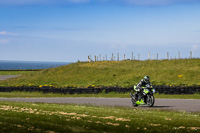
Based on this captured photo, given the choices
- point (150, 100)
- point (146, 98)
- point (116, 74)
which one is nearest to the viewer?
point (150, 100)

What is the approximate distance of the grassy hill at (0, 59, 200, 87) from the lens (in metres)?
44.5

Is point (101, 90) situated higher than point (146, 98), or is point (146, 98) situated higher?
point (146, 98)

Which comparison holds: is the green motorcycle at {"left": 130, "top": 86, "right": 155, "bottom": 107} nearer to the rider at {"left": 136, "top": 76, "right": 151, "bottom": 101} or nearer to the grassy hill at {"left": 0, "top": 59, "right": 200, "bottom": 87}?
the rider at {"left": 136, "top": 76, "right": 151, "bottom": 101}

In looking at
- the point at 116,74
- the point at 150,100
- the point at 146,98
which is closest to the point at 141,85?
the point at 146,98

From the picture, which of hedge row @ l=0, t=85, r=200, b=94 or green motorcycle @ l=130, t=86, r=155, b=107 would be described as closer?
green motorcycle @ l=130, t=86, r=155, b=107

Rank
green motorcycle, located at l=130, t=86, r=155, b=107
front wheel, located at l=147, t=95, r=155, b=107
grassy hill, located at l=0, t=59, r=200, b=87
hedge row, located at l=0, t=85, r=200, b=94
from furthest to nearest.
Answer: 1. grassy hill, located at l=0, t=59, r=200, b=87
2. hedge row, located at l=0, t=85, r=200, b=94
3. front wheel, located at l=147, t=95, r=155, b=107
4. green motorcycle, located at l=130, t=86, r=155, b=107

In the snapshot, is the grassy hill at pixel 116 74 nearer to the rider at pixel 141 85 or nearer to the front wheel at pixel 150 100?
the rider at pixel 141 85

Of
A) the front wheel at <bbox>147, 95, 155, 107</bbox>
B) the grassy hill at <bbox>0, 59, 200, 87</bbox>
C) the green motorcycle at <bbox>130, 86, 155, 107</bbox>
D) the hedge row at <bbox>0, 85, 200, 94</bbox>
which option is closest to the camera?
the green motorcycle at <bbox>130, 86, 155, 107</bbox>

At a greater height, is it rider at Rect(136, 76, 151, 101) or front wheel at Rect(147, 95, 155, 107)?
rider at Rect(136, 76, 151, 101)

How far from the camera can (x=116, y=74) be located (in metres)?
50.5

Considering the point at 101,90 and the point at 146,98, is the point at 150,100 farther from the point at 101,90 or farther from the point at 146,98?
the point at 101,90

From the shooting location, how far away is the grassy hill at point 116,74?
4453 cm

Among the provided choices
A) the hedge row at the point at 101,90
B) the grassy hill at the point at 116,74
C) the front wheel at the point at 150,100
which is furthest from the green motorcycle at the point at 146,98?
the grassy hill at the point at 116,74

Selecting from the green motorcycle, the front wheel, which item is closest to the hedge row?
the green motorcycle
